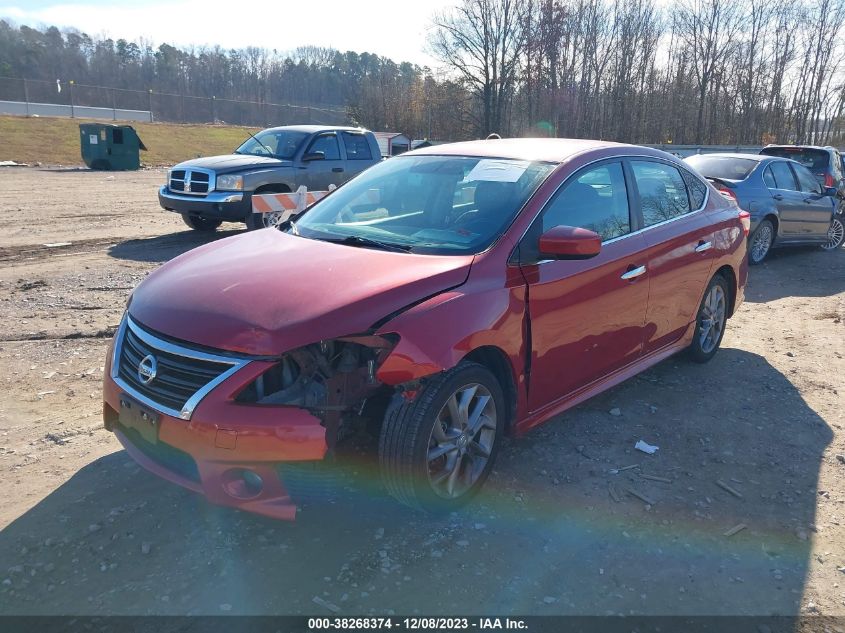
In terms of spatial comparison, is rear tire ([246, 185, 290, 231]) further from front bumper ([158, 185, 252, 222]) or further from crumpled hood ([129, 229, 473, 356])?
crumpled hood ([129, 229, 473, 356])

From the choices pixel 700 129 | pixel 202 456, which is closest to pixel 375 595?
pixel 202 456

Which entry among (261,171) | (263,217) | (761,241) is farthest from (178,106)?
(761,241)

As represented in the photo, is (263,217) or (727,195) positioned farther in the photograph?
(263,217)

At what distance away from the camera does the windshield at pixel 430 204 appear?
12.5ft

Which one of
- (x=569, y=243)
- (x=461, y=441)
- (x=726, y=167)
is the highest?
(x=726, y=167)

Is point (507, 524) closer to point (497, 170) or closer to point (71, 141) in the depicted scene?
point (497, 170)

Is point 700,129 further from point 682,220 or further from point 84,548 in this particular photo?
point 84,548

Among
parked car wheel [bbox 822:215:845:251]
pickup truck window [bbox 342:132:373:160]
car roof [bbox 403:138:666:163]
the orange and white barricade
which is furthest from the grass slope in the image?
car roof [bbox 403:138:666:163]

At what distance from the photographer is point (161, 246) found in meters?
10.3

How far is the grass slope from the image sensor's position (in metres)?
29.0

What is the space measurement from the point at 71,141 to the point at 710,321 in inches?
1350

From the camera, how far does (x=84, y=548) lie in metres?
3.13

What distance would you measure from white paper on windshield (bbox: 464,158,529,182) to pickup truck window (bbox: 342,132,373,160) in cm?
830

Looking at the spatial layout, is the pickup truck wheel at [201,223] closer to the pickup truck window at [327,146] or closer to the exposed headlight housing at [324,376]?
the pickup truck window at [327,146]
